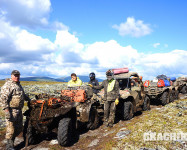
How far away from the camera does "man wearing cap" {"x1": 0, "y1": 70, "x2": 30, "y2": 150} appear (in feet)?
18.7

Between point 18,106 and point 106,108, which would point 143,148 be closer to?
point 106,108

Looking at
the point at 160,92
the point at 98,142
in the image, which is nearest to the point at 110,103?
the point at 98,142

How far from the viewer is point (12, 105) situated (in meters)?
5.88

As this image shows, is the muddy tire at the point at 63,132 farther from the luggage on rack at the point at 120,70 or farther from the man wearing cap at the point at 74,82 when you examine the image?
the luggage on rack at the point at 120,70

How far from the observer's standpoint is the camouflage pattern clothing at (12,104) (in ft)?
18.7

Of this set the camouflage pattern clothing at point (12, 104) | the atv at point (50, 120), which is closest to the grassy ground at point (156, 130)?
the atv at point (50, 120)

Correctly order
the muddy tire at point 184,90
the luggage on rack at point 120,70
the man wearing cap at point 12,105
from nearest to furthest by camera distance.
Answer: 1. the man wearing cap at point 12,105
2. the luggage on rack at point 120,70
3. the muddy tire at point 184,90

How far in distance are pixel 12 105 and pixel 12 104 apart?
3cm

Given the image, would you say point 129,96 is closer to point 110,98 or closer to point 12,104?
point 110,98

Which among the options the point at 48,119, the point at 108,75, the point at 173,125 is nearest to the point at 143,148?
the point at 173,125

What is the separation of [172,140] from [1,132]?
7.70 metres

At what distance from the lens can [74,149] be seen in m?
6.05

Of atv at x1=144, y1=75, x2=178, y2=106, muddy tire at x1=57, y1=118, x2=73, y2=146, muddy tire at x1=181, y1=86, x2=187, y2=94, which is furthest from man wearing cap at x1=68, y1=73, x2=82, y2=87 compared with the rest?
muddy tire at x1=181, y1=86, x2=187, y2=94

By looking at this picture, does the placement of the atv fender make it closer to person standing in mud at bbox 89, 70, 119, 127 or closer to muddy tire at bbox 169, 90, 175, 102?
person standing in mud at bbox 89, 70, 119, 127
